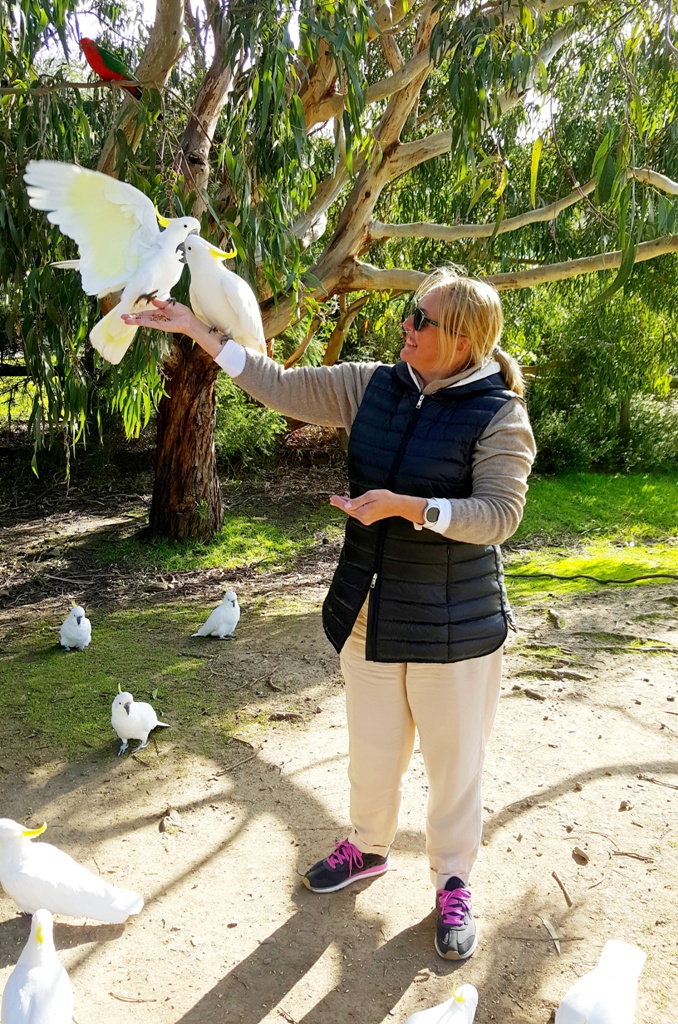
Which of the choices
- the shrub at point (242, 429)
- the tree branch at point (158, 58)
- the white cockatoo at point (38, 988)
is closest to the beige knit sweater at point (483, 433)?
the white cockatoo at point (38, 988)

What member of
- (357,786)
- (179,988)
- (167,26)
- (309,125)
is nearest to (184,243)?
(357,786)

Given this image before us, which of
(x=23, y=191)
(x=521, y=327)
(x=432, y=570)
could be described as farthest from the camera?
(x=521, y=327)

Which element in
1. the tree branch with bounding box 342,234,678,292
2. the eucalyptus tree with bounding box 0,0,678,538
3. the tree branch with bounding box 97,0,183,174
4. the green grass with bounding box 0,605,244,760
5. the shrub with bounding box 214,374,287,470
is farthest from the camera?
the shrub with bounding box 214,374,287,470

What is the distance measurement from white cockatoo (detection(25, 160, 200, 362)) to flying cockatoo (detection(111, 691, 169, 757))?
1.46 m

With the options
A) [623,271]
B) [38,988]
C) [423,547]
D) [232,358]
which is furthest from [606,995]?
[623,271]

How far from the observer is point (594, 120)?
599 cm

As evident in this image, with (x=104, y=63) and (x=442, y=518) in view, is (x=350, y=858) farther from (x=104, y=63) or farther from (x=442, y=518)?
(x=104, y=63)

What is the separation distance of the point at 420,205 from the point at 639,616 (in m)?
3.65

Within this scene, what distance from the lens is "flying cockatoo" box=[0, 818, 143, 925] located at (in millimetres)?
1903

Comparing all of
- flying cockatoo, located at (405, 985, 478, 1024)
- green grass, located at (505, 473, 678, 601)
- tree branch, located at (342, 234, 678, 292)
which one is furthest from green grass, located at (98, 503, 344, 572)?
flying cockatoo, located at (405, 985, 478, 1024)

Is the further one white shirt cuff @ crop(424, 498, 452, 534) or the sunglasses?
the sunglasses

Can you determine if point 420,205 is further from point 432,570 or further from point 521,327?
point 432,570

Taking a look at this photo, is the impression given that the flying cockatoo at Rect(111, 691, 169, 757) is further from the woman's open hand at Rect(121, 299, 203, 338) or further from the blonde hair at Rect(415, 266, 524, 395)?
the blonde hair at Rect(415, 266, 524, 395)

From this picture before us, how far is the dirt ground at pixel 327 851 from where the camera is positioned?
5.94ft
